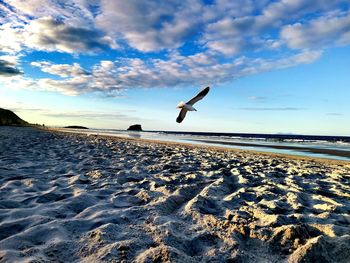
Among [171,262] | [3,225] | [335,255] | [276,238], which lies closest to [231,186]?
[276,238]

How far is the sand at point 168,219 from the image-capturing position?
2938 mm

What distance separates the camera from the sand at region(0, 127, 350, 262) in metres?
2.94

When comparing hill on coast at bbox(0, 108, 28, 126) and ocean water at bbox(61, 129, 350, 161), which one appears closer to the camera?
ocean water at bbox(61, 129, 350, 161)

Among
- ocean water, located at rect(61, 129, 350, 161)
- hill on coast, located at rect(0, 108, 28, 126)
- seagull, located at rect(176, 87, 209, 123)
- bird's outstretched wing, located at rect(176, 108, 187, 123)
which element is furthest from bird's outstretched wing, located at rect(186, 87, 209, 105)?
hill on coast, located at rect(0, 108, 28, 126)

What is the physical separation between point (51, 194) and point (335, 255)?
4252 millimetres

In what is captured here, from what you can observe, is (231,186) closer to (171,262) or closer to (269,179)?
(269,179)

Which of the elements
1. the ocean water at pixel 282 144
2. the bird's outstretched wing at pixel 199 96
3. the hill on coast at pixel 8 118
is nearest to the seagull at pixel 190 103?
the bird's outstretched wing at pixel 199 96

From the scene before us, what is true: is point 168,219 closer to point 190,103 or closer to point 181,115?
point 190,103

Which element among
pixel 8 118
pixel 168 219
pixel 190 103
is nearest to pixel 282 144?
pixel 190 103

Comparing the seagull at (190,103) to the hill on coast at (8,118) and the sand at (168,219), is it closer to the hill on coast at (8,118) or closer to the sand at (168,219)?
the sand at (168,219)

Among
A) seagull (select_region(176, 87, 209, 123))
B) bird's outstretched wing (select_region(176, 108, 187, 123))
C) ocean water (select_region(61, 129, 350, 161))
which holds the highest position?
seagull (select_region(176, 87, 209, 123))

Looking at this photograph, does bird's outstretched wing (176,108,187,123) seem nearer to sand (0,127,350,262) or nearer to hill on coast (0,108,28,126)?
sand (0,127,350,262)

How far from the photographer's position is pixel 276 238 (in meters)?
3.38

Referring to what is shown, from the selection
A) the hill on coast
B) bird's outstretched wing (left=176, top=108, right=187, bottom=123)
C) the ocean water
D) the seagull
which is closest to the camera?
the seagull
